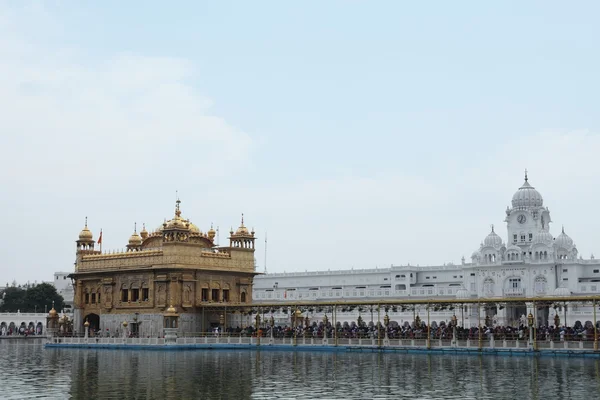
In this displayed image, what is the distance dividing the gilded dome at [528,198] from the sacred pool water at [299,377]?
235ft

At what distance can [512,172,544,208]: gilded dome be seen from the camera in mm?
111938

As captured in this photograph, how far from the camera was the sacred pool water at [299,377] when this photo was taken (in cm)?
2648

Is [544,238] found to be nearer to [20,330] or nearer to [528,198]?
[528,198]

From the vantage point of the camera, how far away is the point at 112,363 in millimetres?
40406

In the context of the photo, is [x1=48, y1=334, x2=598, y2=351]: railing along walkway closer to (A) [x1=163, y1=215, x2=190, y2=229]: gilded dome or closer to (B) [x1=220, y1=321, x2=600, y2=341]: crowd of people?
(B) [x1=220, y1=321, x2=600, y2=341]: crowd of people

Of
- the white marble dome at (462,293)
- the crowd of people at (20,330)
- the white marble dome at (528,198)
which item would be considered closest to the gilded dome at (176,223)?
the crowd of people at (20,330)

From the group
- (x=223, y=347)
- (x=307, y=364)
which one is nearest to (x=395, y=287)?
(x=223, y=347)

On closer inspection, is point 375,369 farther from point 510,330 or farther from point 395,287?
point 395,287

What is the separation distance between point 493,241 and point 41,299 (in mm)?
60364

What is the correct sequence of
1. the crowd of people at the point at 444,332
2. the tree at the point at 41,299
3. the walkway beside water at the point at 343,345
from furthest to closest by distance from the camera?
the tree at the point at 41,299 < the crowd of people at the point at 444,332 < the walkway beside water at the point at 343,345

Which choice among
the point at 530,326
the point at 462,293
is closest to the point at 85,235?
the point at 530,326

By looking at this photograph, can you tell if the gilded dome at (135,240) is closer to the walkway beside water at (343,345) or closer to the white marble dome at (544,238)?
the walkway beside water at (343,345)

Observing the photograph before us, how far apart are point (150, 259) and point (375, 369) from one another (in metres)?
26.9

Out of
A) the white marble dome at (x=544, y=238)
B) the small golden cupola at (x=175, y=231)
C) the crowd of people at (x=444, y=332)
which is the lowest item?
the crowd of people at (x=444, y=332)
